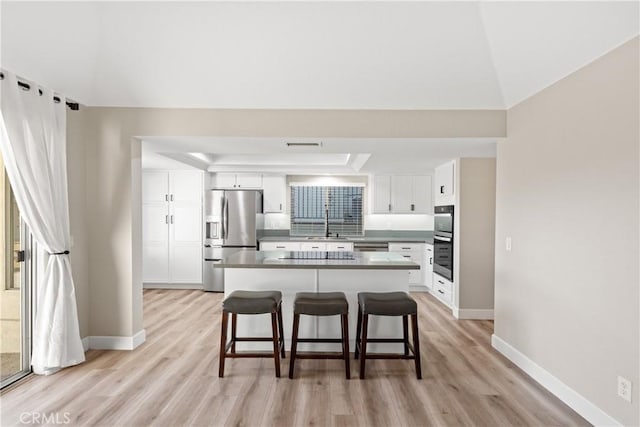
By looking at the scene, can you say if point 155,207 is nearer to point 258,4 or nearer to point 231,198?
point 231,198

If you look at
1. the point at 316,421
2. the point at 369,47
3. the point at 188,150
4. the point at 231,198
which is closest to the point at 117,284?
the point at 188,150

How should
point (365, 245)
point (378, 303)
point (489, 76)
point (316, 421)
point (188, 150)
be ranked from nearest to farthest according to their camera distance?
point (316, 421)
point (378, 303)
point (489, 76)
point (188, 150)
point (365, 245)

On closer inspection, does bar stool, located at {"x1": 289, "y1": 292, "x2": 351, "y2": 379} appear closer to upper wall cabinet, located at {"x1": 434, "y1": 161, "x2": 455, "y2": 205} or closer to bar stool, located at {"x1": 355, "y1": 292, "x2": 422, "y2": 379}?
bar stool, located at {"x1": 355, "y1": 292, "x2": 422, "y2": 379}

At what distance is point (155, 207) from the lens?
635 centimetres

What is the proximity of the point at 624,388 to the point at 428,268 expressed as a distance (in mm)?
3910

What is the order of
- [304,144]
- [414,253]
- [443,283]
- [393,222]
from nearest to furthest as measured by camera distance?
[304,144]
[443,283]
[414,253]
[393,222]

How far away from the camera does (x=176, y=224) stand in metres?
6.35

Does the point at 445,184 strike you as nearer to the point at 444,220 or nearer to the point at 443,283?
the point at 444,220

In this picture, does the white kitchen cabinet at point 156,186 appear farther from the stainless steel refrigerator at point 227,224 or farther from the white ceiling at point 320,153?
the stainless steel refrigerator at point 227,224

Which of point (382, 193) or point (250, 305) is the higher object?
point (382, 193)

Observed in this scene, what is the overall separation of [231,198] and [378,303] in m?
4.06

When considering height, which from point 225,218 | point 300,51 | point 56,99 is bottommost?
point 225,218

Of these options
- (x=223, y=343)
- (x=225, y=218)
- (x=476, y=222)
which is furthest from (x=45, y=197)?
(x=476, y=222)

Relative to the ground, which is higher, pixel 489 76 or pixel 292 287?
pixel 489 76
